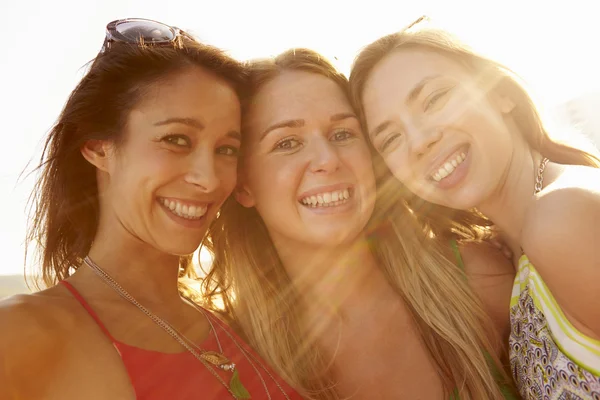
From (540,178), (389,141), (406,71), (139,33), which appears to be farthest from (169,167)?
(540,178)

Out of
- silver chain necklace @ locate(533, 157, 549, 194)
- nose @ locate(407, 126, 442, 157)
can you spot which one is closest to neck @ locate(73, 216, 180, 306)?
nose @ locate(407, 126, 442, 157)

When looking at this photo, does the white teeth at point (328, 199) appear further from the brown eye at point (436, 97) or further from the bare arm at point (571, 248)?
the bare arm at point (571, 248)

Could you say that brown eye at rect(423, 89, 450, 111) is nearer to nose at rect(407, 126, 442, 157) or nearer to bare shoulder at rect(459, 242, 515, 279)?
nose at rect(407, 126, 442, 157)

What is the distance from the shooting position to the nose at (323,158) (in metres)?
2.73

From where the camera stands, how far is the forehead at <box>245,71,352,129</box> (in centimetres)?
287

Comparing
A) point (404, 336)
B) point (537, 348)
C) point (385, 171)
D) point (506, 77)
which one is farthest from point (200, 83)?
point (537, 348)

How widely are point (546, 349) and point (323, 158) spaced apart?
4.86ft

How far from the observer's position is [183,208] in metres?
2.37

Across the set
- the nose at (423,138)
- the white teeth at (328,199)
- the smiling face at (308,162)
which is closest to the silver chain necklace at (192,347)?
the smiling face at (308,162)

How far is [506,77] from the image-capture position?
8.36ft

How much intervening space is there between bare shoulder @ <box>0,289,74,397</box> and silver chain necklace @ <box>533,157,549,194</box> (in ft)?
7.31

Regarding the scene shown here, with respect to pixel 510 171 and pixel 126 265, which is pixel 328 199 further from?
pixel 126 265

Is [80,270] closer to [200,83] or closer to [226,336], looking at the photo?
[226,336]

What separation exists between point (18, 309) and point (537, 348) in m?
2.17
